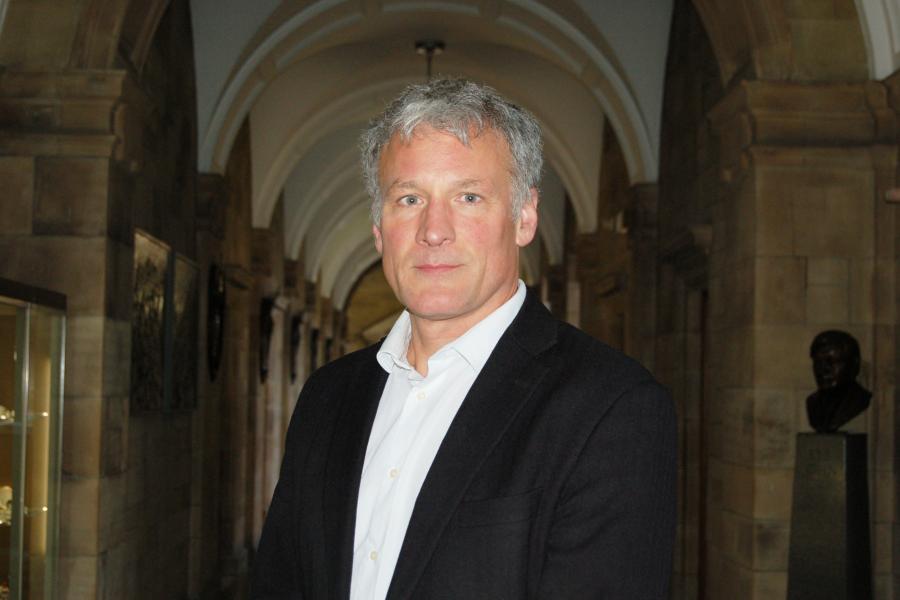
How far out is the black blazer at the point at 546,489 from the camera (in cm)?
156

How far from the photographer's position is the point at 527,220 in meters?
1.91

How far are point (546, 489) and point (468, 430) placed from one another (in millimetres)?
151

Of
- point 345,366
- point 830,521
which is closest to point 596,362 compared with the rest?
point 345,366

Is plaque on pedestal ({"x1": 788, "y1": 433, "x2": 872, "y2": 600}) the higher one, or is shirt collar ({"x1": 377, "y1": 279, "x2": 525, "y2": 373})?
shirt collar ({"x1": 377, "y1": 279, "x2": 525, "y2": 373})

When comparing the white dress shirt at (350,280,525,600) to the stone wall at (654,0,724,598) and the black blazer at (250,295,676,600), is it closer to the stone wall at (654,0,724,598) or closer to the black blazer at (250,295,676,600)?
the black blazer at (250,295,676,600)

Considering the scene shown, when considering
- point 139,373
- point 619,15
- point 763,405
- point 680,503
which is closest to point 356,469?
point 763,405

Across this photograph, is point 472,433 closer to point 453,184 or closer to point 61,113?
point 453,184

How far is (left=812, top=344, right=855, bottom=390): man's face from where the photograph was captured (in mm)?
5211

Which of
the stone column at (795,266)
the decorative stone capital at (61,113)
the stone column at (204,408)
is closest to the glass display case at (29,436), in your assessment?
the decorative stone capital at (61,113)

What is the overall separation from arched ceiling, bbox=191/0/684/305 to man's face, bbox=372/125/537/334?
8196 millimetres

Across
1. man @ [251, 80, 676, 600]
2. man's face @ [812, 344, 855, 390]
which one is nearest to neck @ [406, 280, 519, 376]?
man @ [251, 80, 676, 600]

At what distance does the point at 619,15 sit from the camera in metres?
9.96

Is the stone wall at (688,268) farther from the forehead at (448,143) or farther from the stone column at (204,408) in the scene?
the forehead at (448,143)

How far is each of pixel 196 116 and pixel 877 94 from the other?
217 inches
